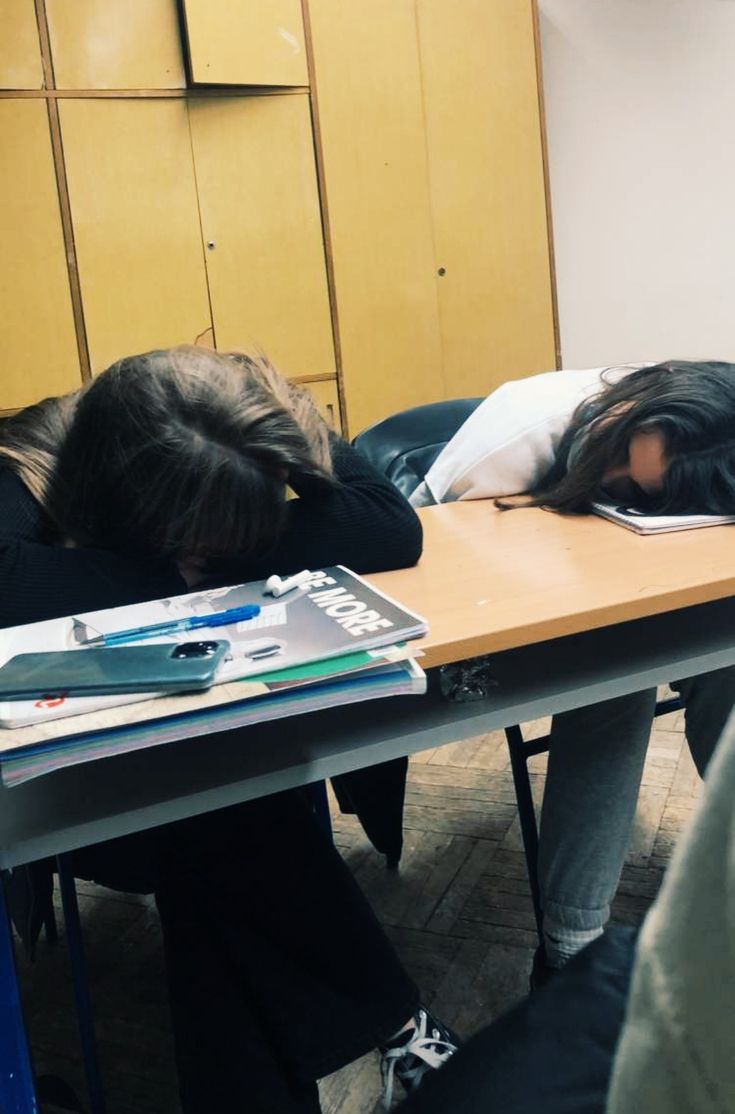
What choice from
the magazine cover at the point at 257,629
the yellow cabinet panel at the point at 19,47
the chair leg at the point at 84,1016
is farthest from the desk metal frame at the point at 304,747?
the yellow cabinet panel at the point at 19,47

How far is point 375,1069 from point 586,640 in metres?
0.62

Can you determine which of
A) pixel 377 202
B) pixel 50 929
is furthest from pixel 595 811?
pixel 377 202

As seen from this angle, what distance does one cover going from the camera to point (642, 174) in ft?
12.4

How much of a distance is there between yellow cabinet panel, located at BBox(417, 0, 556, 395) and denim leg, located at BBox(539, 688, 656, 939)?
104 inches

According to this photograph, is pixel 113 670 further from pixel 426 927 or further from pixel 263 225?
pixel 263 225

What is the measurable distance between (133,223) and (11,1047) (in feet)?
9.42

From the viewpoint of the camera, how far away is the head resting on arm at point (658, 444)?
1.24 meters

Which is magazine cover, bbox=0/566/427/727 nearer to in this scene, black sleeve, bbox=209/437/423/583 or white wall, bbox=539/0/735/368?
black sleeve, bbox=209/437/423/583

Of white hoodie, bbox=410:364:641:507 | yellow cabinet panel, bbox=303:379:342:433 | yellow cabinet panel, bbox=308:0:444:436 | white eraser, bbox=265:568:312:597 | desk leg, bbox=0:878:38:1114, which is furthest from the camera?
yellow cabinet panel, bbox=303:379:342:433

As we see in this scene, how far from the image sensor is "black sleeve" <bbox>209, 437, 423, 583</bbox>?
3.50 ft

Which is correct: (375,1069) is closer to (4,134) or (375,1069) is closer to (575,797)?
(575,797)

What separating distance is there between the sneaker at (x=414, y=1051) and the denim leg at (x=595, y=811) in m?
0.21

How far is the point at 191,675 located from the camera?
2.29 feet

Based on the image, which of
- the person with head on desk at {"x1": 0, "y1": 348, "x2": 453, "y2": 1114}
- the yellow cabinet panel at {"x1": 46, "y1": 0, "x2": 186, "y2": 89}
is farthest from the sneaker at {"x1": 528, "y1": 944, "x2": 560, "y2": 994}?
the yellow cabinet panel at {"x1": 46, "y1": 0, "x2": 186, "y2": 89}
